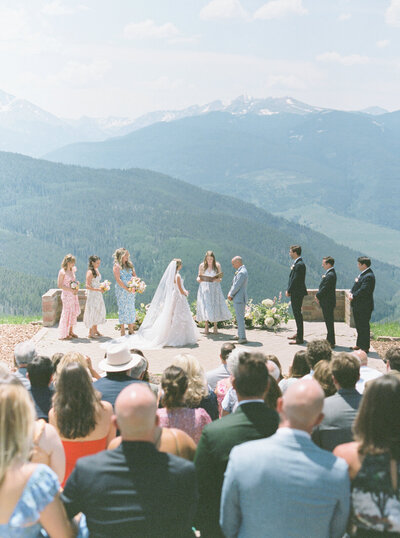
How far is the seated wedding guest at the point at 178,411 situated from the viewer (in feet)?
12.9

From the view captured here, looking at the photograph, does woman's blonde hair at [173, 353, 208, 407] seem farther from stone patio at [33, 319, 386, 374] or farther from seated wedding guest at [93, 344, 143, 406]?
stone patio at [33, 319, 386, 374]

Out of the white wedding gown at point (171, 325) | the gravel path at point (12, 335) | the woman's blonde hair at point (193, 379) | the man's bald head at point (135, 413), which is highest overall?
the man's bald head at point (135, 413)

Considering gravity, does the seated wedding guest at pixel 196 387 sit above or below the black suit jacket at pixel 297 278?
below

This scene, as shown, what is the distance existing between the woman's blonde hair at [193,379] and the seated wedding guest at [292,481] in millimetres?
1518

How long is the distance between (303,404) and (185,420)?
1393 millimetres

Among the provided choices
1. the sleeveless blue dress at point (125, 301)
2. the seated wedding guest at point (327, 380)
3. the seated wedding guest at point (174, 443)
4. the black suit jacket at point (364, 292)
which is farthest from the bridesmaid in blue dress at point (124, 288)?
the seated wedding guest at point (174, 443)

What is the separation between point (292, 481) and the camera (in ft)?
8.86

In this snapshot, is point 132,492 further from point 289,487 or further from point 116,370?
point 116,370

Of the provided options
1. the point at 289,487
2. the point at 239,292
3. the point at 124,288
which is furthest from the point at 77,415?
the point at 124,288

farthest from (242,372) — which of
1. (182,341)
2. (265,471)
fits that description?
(182,341)

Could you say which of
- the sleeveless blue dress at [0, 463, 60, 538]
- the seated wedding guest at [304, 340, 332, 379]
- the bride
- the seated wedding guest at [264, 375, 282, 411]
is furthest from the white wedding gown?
the sleeveless blue dress at [0, 463, 60, 538]

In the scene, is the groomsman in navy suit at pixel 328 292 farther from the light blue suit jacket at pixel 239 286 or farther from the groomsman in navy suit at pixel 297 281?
the light blue suit jacket at pixel 239 286

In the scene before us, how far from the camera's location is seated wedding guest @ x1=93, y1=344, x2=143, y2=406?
4.79m

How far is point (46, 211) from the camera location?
197000 millimetres
